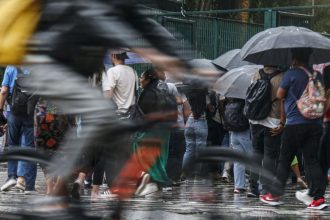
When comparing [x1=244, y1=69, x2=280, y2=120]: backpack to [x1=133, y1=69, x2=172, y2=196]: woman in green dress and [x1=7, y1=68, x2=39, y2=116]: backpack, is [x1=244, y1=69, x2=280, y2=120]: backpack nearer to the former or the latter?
A: [x1=7, y1=68, x2=39, y2=116]: backpack

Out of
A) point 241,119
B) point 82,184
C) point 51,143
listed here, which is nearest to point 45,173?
point 82,184

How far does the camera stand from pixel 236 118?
1306 cm

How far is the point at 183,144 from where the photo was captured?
Result: 13531mm

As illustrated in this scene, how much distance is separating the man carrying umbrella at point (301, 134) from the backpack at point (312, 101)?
39 millimetres

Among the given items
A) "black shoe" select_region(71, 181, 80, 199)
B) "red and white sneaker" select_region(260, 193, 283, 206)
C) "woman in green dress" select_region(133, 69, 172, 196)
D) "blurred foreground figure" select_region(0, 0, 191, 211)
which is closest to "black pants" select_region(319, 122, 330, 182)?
"red and white sneaker" select_region(260, 193, 283, 206)

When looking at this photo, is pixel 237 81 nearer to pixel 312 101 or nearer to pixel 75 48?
pixel 312 101

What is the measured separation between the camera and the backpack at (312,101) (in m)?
10.8

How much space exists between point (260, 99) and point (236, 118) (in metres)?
1.27

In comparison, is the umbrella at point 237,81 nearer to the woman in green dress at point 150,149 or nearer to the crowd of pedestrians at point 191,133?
the crowd of pedestrians at point 191,133

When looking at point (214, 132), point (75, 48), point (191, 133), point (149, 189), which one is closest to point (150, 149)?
point (149, 189)

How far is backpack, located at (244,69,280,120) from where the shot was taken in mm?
11852

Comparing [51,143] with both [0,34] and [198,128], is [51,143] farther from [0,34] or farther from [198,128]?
[0,34]

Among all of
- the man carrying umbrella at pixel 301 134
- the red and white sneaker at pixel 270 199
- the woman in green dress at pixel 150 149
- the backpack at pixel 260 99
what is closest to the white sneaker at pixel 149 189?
the woman in green dress at pixel 150 149

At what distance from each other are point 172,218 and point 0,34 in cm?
206
